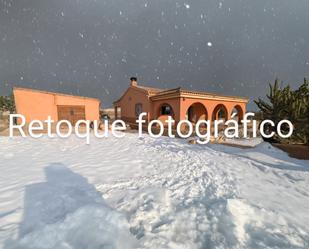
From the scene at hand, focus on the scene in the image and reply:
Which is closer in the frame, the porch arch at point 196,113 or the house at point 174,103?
the house at point 174,103

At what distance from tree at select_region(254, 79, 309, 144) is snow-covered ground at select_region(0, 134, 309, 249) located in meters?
3.57

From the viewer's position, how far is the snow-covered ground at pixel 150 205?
2.16 metres

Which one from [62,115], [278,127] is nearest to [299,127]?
[278,127]

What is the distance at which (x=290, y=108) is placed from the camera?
7.87 m

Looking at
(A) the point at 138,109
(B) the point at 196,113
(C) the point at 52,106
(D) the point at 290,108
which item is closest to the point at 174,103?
(A) the point at 138,109

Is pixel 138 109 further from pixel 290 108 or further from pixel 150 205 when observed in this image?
pixel 150 205

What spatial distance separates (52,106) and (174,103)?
12072 millimetres

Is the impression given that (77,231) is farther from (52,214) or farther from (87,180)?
(87,180)

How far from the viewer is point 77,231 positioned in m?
2.18

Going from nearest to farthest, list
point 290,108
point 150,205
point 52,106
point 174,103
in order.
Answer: point 150,205 → point 290,108 → point 174,103 → point 52,106

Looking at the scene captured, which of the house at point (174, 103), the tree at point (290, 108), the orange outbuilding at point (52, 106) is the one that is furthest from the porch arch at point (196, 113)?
the orange outbuilding at point (52, 106)

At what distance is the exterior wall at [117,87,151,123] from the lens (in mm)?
17592

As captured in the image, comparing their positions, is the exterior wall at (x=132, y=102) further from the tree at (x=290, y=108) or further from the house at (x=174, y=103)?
the tree at (x=290, y=108)

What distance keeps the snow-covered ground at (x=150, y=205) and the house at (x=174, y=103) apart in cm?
954
